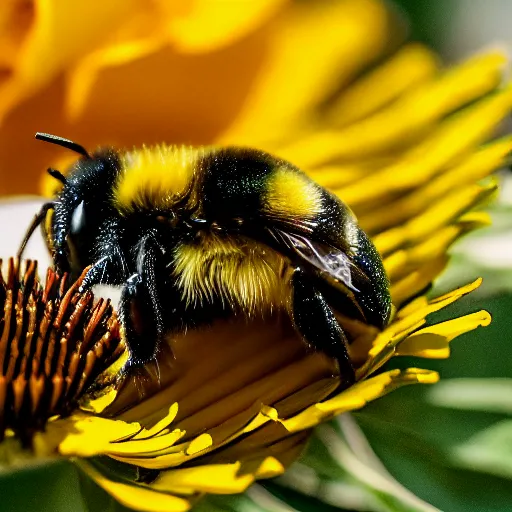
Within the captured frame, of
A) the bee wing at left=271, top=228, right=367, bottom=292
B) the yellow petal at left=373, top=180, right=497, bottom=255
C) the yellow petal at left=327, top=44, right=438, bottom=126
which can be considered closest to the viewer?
the bee wing at left=271, top=228, right=367, bottom=292

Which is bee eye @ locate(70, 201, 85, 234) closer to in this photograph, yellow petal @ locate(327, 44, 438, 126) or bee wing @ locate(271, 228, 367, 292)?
bee wing @ locate(271, 228, 367, 292)

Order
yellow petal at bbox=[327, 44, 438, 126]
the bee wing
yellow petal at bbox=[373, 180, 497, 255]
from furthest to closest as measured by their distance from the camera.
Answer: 1. yellow petal at bbox=[327, 44, 438, 126]
2. yellow petal at bbox=[373, 180, 497, 255]
3. the bee wing

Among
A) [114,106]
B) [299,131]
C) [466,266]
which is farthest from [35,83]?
[466,266]

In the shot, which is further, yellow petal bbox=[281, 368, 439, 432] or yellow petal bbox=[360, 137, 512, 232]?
yellow petal bbox=[360, 137, 512, 232]

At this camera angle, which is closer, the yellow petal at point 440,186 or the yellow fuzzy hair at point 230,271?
the yellow fuzzy hair at point 230,271

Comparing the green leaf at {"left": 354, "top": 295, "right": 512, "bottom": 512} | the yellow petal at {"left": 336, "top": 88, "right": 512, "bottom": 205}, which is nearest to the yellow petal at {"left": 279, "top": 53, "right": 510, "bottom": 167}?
the yellow petal at {"left": 336, "top": 88, "right": 512, "bottom": 205}

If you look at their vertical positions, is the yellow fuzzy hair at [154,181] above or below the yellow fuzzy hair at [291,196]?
above

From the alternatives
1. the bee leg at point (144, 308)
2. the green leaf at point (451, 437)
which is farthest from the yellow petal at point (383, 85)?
the bee leg at point (144, 308)

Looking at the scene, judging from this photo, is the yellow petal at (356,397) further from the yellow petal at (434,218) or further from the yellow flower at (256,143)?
the yellow petal at (434,218)
